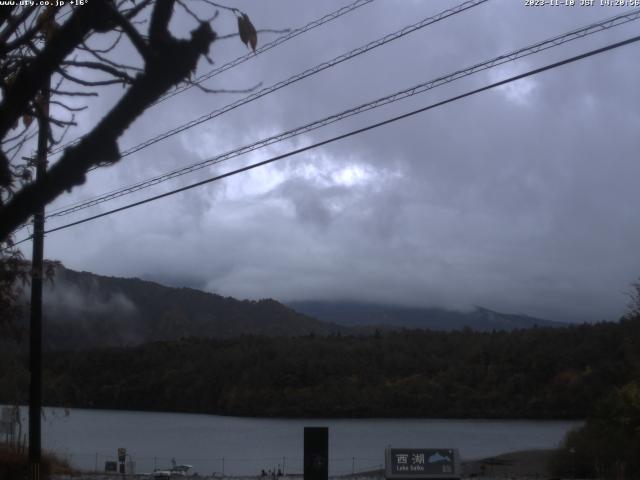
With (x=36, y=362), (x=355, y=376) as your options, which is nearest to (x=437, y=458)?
(x=36, y=362)

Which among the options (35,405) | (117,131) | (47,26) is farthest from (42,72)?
(35,405)

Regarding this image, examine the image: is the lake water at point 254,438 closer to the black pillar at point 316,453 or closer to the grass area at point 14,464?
the grass area at point 14,464

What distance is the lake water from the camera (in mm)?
49219

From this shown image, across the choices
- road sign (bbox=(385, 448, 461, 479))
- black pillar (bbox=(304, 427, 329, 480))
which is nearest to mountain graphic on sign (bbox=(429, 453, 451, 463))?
road sign (bbox=(385, 448, 461, 479))

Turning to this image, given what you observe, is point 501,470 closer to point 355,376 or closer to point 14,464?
point 14,464

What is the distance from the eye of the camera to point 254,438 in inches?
2539

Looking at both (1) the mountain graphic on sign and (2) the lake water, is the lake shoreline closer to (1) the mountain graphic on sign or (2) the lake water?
(2) the lake water

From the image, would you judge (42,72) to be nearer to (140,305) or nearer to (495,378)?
(495,378)

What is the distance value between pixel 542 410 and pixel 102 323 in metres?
47.4

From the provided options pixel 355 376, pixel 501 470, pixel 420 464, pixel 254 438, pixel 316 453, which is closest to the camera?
pixel 316 453

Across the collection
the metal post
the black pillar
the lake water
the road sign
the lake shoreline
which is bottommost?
the lake water

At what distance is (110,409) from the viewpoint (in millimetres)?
76312

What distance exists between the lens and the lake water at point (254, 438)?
161 feet

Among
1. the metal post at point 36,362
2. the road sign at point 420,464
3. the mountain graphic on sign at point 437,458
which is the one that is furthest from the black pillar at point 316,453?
the metal post at point 36,362
